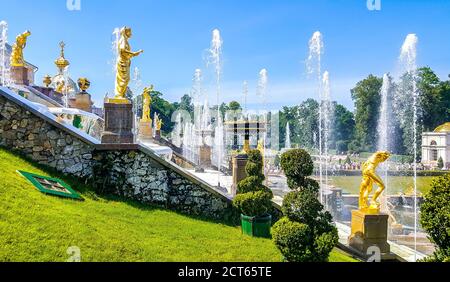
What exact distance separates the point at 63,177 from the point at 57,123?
1.34 metres

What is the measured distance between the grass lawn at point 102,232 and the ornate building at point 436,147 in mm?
→ 46284

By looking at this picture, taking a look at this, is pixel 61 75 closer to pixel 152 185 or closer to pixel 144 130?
pixel 144 130

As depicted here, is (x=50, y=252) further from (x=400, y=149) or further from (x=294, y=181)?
(x=400, y=149)

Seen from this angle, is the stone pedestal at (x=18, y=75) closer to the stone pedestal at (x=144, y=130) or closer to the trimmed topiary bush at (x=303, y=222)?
the stone pedestal at (x=144, y=130)

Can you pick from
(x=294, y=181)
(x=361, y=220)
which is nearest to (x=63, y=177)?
(x=294, y=181)

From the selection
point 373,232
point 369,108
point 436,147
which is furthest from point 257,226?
point 369,108

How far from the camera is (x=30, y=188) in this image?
7.75m

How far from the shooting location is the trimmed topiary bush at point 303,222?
6562mm

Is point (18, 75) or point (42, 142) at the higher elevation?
point (18, 75)

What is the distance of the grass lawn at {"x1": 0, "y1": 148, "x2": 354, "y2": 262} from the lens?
19.5ft

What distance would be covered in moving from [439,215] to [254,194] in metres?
4.04

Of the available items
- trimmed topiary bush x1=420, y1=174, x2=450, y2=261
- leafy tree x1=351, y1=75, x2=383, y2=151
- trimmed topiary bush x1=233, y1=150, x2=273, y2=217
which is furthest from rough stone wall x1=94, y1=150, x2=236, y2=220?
leafy tree x1=351, y1=75, x2=383, y2=151

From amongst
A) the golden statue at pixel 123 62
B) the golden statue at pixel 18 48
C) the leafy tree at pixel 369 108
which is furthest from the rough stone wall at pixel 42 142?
the leafy tree at pixel 369 108

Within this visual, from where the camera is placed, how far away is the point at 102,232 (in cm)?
689
